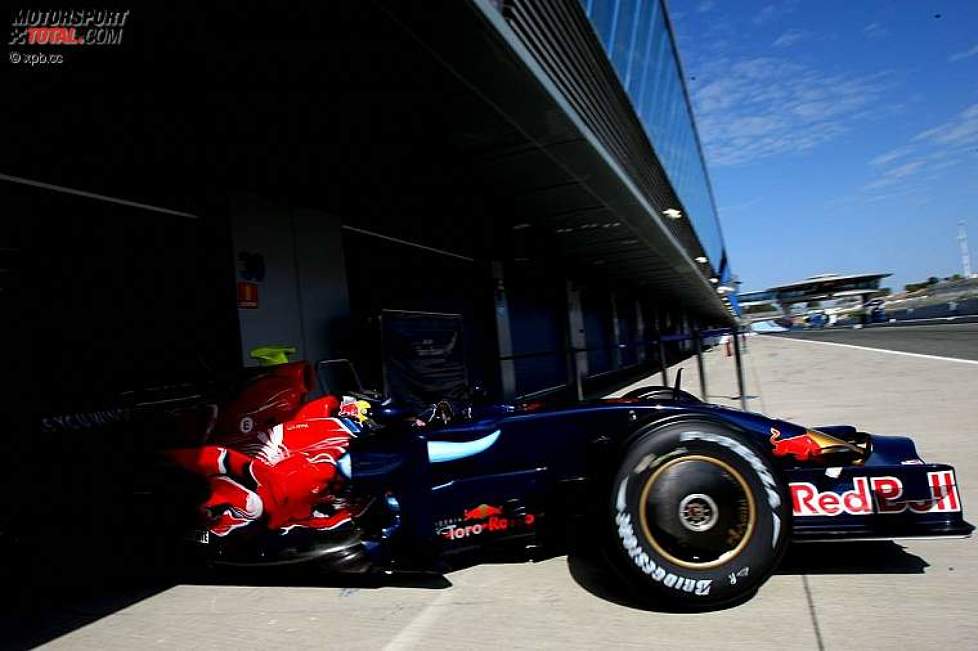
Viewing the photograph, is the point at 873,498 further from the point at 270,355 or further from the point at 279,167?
the point at 279,167

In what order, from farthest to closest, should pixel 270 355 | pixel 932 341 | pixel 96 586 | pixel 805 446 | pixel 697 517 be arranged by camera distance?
pixel 932 341, pixel 270 355, pixel 96 586, pixel 805 446, pixel 697 517

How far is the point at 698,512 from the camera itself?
2451 millimetres

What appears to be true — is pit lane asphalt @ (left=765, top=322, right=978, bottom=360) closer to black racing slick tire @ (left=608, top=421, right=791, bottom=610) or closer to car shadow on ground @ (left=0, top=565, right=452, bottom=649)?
black racing slick tire @ (left=608, top=421, right=791, bottom=610)

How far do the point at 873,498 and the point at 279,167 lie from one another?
5201 mm

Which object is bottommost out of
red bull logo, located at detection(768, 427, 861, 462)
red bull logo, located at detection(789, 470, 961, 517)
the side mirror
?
red bull logo, located at detection(789, 470, 961, 517)

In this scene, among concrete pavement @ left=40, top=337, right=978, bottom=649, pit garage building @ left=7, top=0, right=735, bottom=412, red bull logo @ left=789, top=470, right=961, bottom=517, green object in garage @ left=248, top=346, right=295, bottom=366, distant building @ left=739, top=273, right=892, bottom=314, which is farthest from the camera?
distant building @ left=739, top=273, right=892, bottom=314

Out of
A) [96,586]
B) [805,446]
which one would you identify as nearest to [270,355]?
[96,586]

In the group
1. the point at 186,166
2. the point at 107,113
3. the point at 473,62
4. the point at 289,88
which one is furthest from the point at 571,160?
the point at 107,113

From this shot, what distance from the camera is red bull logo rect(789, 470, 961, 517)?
8.21 ft

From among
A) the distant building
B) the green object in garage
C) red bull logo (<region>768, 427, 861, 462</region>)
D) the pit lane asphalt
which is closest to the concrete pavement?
red bull logo (<region>768, 427, 861, 462</region>)

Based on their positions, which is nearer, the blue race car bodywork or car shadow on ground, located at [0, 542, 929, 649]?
the blue race car bodywork

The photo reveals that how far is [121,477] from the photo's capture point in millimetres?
3324

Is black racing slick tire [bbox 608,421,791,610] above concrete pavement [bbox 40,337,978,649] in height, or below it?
above

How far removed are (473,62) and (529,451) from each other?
2.47 metres
